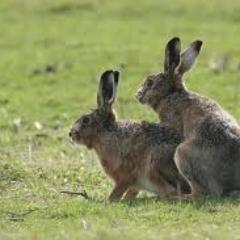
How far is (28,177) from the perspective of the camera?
12508mm

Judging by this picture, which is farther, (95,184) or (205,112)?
(95,184)

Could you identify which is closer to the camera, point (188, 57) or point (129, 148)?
point (129, 148)

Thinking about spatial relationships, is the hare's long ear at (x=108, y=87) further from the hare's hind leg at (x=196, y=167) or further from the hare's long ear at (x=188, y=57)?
the hare's hind leg at (x=196, y=167)

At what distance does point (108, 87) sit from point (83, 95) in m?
9.57

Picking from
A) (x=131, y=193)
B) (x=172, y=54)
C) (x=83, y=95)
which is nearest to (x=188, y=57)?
(x=172, y=54)

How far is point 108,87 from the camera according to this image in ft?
36.9

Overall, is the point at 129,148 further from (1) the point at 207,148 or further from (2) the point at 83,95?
(2) the point at 83,95

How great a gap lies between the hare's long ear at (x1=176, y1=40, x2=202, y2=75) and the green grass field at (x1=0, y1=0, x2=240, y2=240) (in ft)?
4.78

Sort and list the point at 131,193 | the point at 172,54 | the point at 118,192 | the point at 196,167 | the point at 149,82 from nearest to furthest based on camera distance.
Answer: the point at 196,167 → the point at 118,192 → the point at 131,193 → the point at 172,54 → the point at 149,82

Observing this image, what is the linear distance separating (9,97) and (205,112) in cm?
1070

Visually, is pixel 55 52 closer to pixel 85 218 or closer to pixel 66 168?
pixel 66 168

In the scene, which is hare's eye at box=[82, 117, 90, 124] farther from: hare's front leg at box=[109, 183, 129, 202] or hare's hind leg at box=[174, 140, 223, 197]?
hare's hind leg at box=[174, 140, 223, 197]

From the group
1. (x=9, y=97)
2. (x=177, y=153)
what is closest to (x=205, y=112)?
(x=177, y=153)

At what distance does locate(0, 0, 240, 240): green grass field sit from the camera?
9.35 metres
